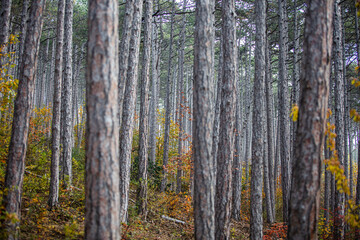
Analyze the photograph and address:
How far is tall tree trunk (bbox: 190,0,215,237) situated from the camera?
4.91 metres

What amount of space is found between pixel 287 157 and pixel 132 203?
23.1ft

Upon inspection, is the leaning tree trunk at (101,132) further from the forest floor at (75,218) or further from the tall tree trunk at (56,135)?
the tall tree trunk at (56,135)

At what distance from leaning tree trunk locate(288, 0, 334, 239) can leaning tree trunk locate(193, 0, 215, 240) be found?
1.60 m

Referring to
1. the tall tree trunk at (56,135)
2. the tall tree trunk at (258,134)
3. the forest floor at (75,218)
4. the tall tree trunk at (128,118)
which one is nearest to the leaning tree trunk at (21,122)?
the forest floor at (75,218)

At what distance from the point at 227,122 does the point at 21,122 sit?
171 inches

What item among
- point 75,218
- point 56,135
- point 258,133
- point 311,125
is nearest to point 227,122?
point 258,133

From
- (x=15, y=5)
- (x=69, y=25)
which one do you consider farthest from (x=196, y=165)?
(x=15, y=5)

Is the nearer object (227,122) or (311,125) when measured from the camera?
(311,125)

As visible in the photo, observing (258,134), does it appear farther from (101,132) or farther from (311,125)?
(101,132)

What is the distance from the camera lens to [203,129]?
16.5 ft

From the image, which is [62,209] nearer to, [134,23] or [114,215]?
[114,215]

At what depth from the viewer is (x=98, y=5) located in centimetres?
338

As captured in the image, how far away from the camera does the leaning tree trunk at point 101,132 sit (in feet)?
10.8

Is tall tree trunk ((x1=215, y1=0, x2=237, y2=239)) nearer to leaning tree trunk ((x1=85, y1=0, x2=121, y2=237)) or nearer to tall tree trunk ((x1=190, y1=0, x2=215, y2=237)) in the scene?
tall tree trunk ((x1=190, y1=0, x2=215, y2=237))
